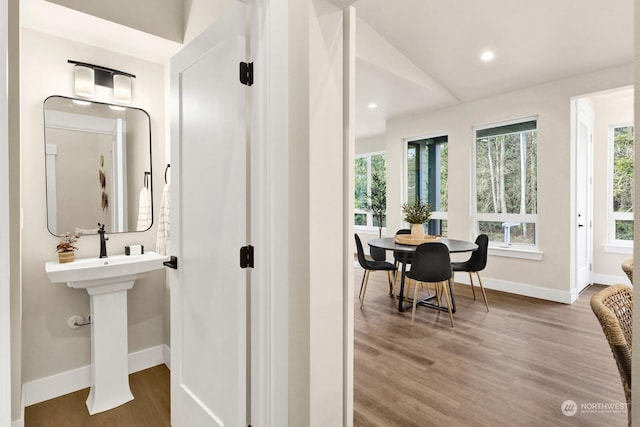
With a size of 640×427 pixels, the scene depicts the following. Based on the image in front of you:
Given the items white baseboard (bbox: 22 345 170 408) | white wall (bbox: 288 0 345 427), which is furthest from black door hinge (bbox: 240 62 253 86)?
white baseboard (bbox: 22 345 170 408)

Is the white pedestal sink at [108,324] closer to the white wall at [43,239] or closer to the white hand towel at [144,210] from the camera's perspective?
the white wall at [43,239]

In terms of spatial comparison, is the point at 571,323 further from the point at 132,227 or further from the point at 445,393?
the point at 132,227

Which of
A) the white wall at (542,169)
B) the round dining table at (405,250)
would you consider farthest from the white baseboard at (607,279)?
the round dining table at (405,250)

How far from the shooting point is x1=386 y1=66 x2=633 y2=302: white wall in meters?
3.86

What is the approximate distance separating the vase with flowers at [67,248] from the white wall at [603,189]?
20.6 feet

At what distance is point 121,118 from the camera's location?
2.40 metres

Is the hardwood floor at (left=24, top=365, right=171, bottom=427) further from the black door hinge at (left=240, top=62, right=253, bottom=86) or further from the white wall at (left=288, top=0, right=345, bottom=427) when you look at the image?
the black door hinge at (left=240, top=62, right=253, bottom=86)

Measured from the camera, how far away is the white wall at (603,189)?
457 cm

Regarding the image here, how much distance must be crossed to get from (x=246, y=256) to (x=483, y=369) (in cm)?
205

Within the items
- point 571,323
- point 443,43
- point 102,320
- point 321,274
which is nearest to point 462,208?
point 571,323

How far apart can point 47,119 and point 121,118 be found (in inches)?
17.0

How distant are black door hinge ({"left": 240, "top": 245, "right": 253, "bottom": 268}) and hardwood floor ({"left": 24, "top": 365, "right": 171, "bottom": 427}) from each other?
1.27 metres

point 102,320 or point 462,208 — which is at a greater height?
point 462,208

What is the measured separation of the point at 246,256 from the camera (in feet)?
4.40
